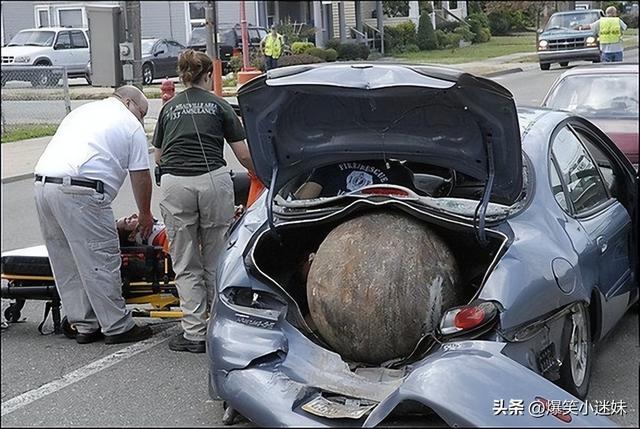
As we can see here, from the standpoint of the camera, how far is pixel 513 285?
4.58 metres

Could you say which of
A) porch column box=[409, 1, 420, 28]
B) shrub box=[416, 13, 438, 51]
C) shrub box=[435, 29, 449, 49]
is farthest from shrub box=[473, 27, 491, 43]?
shrub box=[416, 13, 438, 51]

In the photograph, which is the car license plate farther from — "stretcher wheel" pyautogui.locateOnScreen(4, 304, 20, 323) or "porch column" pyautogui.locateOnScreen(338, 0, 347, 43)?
"porch column" pyautogui.locateOnScreen(338, 0, 347, 43)

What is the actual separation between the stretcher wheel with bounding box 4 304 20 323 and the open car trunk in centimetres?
256

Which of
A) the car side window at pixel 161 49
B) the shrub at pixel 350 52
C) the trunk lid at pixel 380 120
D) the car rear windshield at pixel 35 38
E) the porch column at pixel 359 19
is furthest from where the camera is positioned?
the porch column at pixel 359 19

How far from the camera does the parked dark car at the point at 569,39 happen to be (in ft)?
88.9

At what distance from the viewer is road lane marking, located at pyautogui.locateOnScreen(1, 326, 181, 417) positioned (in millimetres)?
5438

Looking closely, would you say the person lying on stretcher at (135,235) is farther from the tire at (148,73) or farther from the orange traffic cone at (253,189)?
the tire at (148,73)

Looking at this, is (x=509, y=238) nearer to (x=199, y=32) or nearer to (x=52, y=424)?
(x=52, y=424)

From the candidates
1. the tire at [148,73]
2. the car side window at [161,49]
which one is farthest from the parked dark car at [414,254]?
the car side window at [161,49]

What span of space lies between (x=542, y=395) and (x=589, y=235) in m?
1.55

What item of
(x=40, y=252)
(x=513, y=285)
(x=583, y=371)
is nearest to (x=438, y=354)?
(x=513, y=285)

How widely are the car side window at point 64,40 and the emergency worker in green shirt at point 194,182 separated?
85.9 ft

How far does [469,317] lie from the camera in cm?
452

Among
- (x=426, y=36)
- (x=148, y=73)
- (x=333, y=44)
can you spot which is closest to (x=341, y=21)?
(x=426, y=36)
